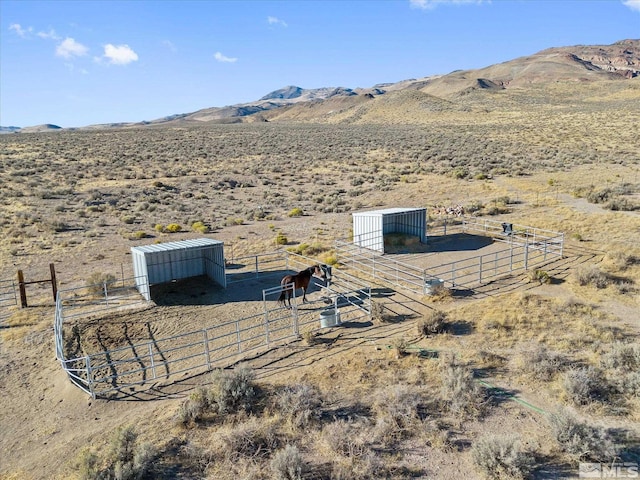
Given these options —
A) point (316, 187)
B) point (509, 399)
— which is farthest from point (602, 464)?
point (316, 187)

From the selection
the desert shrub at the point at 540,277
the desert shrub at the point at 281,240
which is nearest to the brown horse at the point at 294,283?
the desert shrub at the point at 540,277

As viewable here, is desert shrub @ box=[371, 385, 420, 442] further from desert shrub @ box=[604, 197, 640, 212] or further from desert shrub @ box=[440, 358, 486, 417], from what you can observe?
desert shrub @ box=[604, 197, 640, 212]

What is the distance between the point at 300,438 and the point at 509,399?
435 centimetres

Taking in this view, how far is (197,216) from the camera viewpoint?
1164 inches

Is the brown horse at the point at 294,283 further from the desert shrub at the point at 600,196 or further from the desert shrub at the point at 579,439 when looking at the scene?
the desert shrub at the point at 600,196

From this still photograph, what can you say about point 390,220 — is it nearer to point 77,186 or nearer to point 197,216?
point 197,216

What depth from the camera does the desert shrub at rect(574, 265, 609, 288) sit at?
50.6 ft

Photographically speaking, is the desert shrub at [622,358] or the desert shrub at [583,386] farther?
the desert shrub at [622,358]

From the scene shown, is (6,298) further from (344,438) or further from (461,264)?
(461,264)

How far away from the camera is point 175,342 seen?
1284 cm

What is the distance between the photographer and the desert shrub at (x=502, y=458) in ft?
23.8

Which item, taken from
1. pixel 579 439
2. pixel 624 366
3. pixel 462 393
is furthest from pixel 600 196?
pixel 579 439

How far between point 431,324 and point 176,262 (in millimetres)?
9578

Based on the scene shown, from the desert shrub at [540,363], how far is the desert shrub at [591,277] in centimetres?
584
